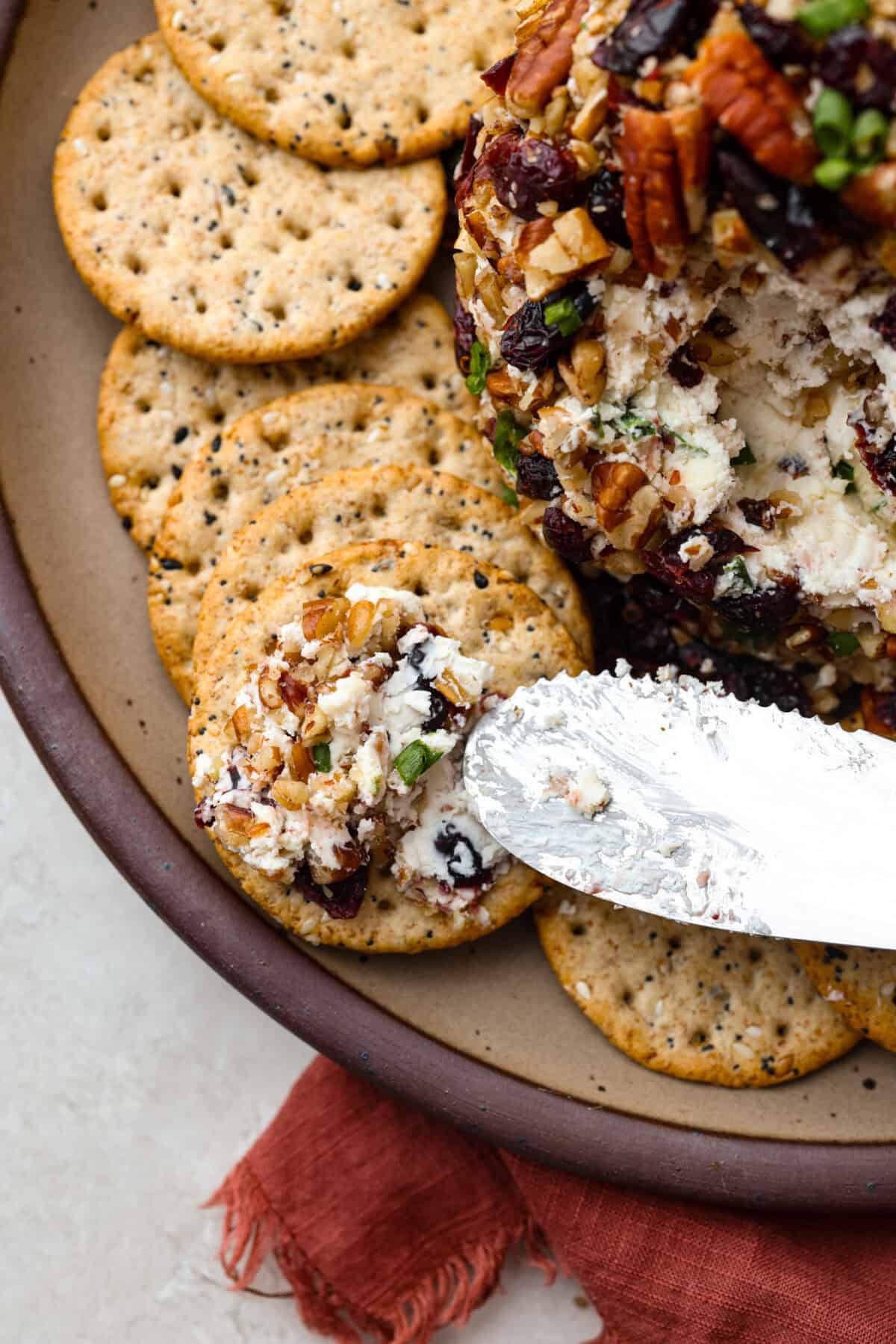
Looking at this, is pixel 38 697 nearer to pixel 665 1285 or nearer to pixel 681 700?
pixel 681 700

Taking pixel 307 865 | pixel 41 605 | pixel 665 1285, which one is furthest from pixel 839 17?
pixel 665 1285

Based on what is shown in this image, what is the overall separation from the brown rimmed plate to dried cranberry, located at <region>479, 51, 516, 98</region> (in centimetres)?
76

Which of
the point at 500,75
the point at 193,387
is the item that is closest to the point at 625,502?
the point at 500,75

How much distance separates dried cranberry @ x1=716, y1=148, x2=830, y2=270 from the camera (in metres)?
1.33

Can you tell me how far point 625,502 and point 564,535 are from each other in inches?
5.6

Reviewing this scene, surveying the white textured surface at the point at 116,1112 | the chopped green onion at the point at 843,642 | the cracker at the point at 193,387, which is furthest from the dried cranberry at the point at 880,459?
the white textured surface at the point at 116,1112

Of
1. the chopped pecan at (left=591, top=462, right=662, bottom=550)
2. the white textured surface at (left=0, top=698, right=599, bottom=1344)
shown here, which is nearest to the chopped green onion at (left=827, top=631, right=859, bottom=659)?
the chopped pecan at (left=591, top=462, right=662, bottom=550)

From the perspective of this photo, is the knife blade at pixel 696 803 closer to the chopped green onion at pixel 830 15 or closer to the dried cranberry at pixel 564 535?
the dried cranberry at pixel 564 535

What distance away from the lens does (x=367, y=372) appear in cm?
205

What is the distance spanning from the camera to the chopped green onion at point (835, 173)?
1285 millimetres

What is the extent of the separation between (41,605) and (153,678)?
202mm

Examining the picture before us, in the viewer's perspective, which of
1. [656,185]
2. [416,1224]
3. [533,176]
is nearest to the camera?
[656,185]

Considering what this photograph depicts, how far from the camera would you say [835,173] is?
128 centimetres

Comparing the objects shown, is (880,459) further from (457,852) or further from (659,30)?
(457,852)
